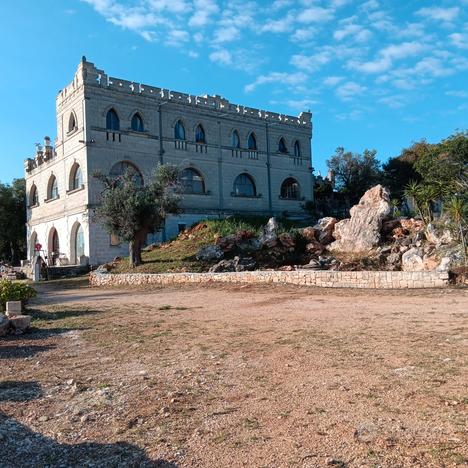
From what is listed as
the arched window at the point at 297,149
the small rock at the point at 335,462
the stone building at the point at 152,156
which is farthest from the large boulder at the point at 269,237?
the small rock at the point at 335,462

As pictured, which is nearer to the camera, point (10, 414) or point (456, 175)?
point (10, 414)

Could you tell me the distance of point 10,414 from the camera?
15.9ft

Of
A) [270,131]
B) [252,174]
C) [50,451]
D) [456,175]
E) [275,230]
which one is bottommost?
[50,451]

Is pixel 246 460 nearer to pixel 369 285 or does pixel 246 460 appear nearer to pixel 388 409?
pixel 388 409

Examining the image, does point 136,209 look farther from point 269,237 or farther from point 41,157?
point 41,157

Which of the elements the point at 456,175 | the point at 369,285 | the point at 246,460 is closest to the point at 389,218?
the point at 456,175

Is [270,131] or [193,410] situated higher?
[270,131]

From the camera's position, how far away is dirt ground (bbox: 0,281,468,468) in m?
3.79

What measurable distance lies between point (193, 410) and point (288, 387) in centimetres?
114

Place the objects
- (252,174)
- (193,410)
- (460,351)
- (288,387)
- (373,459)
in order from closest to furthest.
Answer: (373,459) < (193,410) < (288,387) < (460,351) < (252,174)

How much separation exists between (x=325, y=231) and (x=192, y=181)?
1523 cm

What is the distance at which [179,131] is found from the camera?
126ft

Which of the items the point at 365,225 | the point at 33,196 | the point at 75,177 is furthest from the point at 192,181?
the point at 365,225

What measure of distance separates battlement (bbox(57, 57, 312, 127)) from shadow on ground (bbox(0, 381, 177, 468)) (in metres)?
32.2
